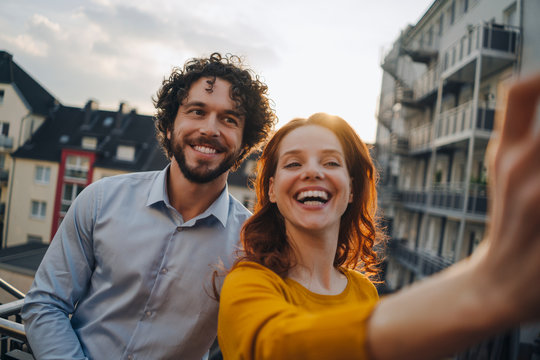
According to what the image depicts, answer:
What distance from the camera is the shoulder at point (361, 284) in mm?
1646

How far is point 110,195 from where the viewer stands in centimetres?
205

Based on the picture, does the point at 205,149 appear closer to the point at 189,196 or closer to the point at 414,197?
the point at 189,196

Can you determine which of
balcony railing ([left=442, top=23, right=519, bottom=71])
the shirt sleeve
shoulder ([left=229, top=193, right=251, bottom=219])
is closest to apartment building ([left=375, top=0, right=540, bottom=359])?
balcony railing ([left=442, top=23, right=519, bottom=71])

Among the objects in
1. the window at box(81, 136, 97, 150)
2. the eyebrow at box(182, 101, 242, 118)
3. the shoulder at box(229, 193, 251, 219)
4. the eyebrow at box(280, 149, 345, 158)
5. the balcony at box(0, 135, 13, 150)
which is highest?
the window at box(81, 136, 97, 150)

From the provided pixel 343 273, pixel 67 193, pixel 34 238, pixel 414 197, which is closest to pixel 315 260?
pixel 343 273

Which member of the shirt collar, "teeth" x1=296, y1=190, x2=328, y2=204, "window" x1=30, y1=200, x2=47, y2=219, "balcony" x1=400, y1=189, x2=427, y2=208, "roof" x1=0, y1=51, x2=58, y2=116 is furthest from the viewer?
"roof" x1=0, y1=51, x2=58, y2=116

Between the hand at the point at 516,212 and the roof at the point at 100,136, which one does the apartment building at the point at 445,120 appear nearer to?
the hand at the point at 516,212

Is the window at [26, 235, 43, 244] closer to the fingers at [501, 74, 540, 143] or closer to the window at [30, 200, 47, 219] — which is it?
the window at [30, 200, 47, 219]

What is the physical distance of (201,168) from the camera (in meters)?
2.04

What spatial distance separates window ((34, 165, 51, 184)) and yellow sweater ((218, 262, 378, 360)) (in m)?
27.4

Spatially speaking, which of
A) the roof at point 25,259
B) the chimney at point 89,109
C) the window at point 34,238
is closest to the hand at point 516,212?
the roof at point 25,259

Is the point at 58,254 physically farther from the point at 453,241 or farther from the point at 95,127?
the point at 95,127

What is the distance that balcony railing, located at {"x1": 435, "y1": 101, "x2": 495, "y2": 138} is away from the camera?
10.3m

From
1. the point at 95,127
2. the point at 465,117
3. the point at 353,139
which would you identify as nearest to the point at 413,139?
the point at 465,117
